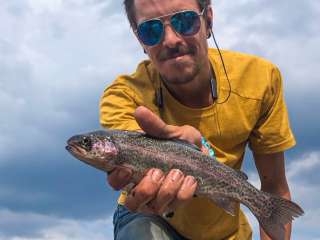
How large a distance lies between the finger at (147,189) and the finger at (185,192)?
0.85ft

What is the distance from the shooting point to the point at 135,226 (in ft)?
26.9

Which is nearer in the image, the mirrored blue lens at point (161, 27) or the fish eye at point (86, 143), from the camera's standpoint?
the fish eye at point (86, 143)

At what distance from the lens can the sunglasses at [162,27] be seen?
27.3ft

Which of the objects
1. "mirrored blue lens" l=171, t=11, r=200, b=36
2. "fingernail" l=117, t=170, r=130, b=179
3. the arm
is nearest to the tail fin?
the arm

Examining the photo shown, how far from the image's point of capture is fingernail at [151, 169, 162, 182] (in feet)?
23.3

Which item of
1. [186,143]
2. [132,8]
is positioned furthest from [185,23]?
[186,143]

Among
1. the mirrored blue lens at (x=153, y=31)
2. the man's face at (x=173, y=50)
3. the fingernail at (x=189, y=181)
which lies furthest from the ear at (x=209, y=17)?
the fingernail at (x=189, y=181)

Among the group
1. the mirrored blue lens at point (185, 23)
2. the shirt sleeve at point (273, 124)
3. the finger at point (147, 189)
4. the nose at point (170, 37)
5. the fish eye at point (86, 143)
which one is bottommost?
the finger at point (147, 189)

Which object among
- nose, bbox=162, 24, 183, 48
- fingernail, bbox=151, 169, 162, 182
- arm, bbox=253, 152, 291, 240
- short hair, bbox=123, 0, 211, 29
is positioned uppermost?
short hair, bbox=123, 0, 211, 29

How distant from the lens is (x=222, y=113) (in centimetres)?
868

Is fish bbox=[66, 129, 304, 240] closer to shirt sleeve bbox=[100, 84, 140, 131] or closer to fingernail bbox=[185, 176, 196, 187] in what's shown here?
fingernail bbox=[185, 176, 196, 187]

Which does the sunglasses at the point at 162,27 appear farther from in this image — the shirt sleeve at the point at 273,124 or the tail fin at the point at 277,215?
the tail fin at the point at 277,215

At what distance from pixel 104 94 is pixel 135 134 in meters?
1.62

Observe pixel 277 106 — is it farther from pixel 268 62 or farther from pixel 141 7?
pixel 141 7
